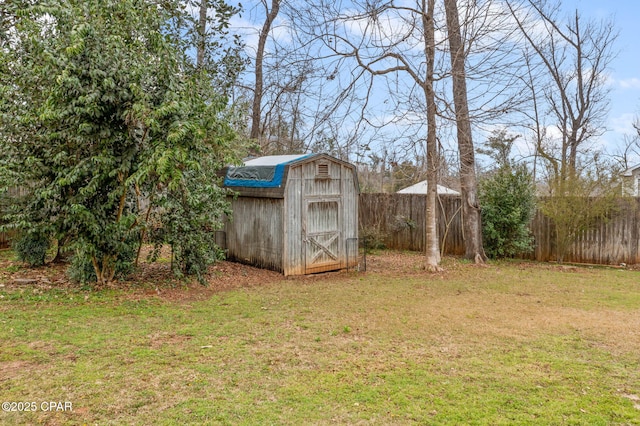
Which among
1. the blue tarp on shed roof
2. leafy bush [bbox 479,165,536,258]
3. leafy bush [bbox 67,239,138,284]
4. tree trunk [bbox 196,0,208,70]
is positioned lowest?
leafy bush [bbox 67,239,138,284]

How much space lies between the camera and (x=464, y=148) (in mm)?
9961

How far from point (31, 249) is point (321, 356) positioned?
21.2 feet

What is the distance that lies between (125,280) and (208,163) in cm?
236

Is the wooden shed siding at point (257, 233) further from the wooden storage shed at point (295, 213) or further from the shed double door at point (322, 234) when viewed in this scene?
the shed double door at point (322, 234)

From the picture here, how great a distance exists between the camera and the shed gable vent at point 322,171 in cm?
886

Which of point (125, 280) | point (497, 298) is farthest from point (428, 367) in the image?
point (125, 280)

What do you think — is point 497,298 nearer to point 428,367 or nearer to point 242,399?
point 428,367

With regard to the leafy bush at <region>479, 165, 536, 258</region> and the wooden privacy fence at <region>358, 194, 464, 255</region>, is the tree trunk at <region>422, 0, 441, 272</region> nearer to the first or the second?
the leafy bush at <region>479, 165, 536, 258</region>

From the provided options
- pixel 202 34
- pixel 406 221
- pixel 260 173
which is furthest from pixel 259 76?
pixel 406 221

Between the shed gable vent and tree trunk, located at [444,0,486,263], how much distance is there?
2773mm

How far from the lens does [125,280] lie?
719 cm

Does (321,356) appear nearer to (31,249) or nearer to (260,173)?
(260,173)

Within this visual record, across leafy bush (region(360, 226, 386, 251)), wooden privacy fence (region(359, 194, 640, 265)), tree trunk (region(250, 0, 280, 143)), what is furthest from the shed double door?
tree trunk (region(250, 0, 280, 143))

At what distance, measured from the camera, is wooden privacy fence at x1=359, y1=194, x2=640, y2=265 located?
10.0 m
